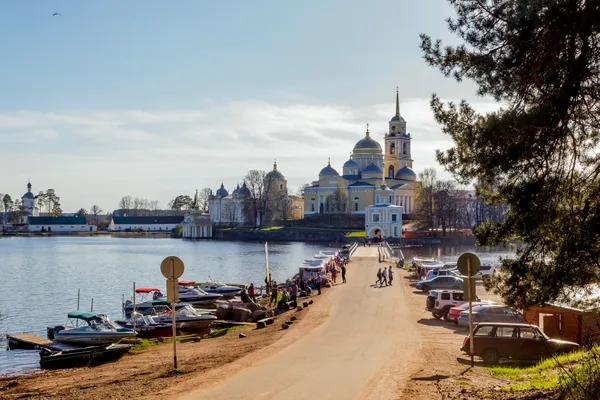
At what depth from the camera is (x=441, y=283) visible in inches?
1387

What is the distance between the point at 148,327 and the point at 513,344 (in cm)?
1530

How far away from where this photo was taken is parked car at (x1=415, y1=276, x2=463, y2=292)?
114 ft

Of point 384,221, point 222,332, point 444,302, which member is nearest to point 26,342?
point 222,332

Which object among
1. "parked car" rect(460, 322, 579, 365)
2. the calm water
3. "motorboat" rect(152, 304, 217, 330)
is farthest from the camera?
the calm water

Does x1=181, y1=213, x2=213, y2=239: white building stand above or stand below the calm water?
above

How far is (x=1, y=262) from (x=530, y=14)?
3081 inches

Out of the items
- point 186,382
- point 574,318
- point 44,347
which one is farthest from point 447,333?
point 44,347

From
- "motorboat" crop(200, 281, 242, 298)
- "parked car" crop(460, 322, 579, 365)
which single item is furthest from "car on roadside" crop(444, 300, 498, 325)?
"motorboat" crop(200, 281, 242, 298)

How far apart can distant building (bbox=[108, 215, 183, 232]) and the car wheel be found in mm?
160466

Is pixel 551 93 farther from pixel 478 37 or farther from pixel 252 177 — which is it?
pixel 252 177

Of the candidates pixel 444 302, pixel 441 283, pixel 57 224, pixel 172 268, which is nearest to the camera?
pixel 172 268

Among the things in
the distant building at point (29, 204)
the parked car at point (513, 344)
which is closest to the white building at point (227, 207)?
the distant building at point (29, 204)

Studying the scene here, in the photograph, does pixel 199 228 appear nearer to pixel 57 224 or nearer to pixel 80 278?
pixel 57 224

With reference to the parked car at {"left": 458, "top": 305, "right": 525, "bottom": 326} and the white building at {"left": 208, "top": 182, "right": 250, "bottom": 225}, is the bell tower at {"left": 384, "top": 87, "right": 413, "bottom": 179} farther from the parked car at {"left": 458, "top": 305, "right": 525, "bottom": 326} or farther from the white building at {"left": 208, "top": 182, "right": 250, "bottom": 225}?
the parked car at {"left": 458, "top": 305, "right": 525, "bottom": 326}
